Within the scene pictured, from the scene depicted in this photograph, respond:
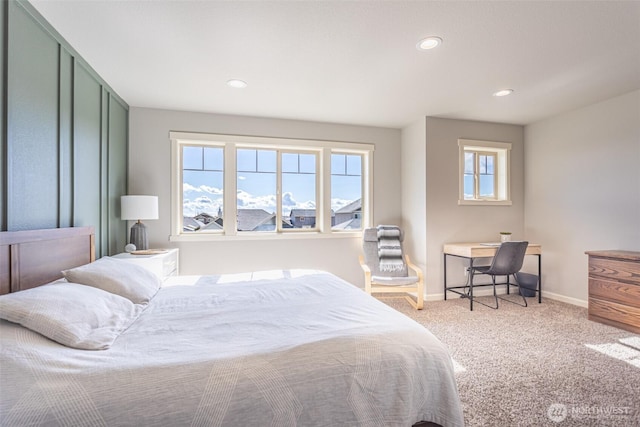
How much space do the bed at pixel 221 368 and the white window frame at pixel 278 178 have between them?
2.30 meters

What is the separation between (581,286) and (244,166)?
15.5 feet

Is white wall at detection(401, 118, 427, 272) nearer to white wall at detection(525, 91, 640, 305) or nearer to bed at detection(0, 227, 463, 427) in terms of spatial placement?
white wall at detection(525, 91, 640, 305)

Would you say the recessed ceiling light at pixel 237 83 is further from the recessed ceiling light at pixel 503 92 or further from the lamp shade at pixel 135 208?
the recessed ceiling light at pixel 503 92

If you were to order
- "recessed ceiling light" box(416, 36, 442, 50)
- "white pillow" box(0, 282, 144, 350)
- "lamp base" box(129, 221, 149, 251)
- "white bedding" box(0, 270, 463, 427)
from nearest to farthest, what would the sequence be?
1. "white bedding" box(0, 270, 463, 427)
2. "white pillow" box(0, 282, 144, 350)
3. "recessed ceiling light" box(416, 36, 442, 50)
4. "lamp base" box(129, 221, 149, 251)

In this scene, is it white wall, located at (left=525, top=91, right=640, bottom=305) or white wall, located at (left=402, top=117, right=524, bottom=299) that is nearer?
white wall, located at (left=525, top=91, right=640, bottom=305)

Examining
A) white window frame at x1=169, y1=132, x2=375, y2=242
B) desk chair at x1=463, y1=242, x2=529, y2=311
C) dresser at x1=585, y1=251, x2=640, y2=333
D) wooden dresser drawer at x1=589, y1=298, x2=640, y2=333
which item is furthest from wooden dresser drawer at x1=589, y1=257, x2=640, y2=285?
white window frame at x1=169, y1=132, x2=375, y2=242

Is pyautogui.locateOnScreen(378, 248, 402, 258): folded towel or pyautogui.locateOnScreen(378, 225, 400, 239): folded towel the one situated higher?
pyautogui.locateOnScreen(378, 225, 400, 239): folded towel

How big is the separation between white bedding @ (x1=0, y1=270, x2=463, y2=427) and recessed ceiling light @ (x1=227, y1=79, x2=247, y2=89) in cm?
236

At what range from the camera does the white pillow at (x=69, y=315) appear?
3.86 feet

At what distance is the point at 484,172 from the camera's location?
4.68m

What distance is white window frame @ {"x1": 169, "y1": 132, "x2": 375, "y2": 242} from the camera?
397 cm

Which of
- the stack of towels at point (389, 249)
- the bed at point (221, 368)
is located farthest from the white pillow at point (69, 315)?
the stack of towels at point (389, 249)

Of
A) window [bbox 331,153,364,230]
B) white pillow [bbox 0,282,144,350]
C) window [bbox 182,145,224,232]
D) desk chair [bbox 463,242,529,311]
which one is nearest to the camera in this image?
white pillow [bbox 0,282,144,350]

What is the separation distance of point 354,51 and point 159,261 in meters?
2.69
